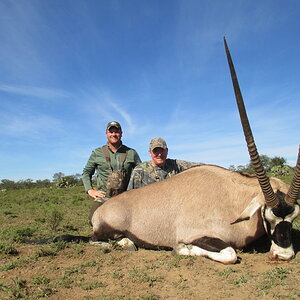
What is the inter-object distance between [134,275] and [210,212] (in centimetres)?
138

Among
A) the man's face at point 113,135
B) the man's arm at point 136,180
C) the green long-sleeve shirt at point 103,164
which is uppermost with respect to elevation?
the man's face at point 113,135

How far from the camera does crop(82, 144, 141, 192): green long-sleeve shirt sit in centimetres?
656

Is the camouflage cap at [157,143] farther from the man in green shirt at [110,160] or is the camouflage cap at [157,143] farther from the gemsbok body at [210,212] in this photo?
the gemsbok body at [210,212]

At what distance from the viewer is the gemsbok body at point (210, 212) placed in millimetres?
3633

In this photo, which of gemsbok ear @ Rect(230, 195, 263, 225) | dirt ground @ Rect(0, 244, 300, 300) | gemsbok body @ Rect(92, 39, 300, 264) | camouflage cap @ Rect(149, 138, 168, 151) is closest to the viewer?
dirt ground @ Rect(0, 244, 300, 300)

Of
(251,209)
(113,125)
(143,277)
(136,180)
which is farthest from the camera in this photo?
(113,125)

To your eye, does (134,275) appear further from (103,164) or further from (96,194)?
(103,164)

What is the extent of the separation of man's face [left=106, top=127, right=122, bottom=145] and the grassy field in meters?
2.53

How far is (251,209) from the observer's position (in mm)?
3846

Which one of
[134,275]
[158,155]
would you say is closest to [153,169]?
Result: [158,155]

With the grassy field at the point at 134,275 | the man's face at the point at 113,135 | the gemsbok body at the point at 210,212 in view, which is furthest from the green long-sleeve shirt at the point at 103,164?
the grassy field at the point at 134,275

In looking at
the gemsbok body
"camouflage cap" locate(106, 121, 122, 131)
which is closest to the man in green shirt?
"camouflage cap" locate(106, 121, 122, 131)

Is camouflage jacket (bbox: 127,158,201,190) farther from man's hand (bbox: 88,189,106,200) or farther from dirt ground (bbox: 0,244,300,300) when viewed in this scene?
dirt ground (bbox: 0,244,300,300)

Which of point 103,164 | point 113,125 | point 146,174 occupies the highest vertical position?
point 113,125
